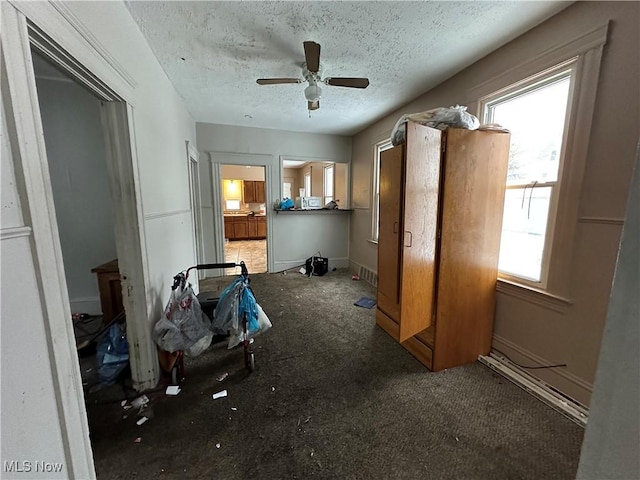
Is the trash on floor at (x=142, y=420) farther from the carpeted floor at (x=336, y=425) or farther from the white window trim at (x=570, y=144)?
the white window trim at (x=570, y=144)

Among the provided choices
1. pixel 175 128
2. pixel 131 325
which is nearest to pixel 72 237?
pixel 175 128

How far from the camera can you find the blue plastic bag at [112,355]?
184 centimetres

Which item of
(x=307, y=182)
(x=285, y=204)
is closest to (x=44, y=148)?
(x=285, y=204)

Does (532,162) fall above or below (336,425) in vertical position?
above

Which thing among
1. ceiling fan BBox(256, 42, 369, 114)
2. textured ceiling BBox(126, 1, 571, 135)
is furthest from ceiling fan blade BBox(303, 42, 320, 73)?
textured ceiling BBox(126, 1, 571, 135)

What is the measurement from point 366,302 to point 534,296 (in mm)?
1811

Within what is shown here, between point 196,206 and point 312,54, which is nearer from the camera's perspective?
point 312,54

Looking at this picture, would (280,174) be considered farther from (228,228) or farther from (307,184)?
(228,228)

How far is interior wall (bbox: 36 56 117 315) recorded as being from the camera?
2.53 m

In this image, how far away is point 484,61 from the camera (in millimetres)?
2166

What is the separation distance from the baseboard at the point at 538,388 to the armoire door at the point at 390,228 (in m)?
0.82

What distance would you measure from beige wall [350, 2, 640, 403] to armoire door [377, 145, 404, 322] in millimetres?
870

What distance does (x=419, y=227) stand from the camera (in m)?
1.87

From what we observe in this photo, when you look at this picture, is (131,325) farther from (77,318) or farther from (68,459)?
(77,318)
